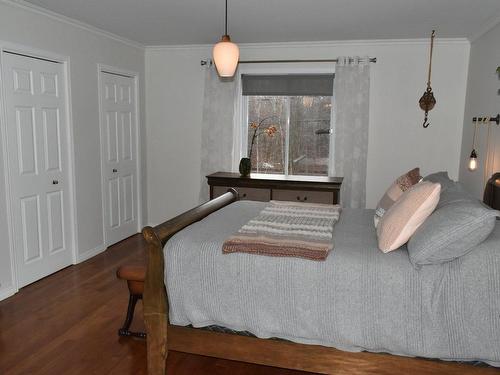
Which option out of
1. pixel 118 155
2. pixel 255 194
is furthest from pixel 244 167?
pixel 118 155

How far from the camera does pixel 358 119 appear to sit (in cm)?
479

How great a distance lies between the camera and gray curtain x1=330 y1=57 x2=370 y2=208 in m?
4.75

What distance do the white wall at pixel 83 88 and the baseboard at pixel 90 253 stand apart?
0.03 feet

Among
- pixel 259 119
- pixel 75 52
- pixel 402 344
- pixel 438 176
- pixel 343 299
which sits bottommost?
pixel 402 344

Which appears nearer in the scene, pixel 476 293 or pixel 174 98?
pixel 476 293

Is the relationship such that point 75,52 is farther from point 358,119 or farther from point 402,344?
point 402,344

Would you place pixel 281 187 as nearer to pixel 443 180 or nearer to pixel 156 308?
pixel 443 180

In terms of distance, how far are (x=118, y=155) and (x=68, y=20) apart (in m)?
1.56

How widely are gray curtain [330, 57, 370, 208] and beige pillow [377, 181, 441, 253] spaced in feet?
8.64

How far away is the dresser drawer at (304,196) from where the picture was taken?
4453 mm

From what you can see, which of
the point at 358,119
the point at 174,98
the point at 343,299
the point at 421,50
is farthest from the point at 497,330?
the point at 174,98

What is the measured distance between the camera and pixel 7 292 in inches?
135

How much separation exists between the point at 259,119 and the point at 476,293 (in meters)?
3.76

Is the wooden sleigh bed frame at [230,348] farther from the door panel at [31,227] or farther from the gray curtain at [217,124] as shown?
the gray curtain at [217,124]
